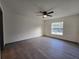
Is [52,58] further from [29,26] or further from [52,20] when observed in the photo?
[52,20]

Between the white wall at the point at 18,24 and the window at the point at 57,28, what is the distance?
5.66 ft

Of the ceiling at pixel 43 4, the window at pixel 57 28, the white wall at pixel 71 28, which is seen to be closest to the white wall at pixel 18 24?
the ceiling at pixel 43 4

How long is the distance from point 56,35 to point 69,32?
61.8 inches

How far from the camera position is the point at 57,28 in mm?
6938

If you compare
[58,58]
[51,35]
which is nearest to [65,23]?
[51,35]

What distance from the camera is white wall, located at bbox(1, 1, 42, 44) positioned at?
4.56m

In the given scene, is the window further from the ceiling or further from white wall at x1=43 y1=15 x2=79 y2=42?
the ceiling

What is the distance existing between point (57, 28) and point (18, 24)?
398cm

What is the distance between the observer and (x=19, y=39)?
18.6 ft

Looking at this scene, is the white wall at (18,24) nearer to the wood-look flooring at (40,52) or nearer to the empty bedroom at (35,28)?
the empty bedroom at (35,28)

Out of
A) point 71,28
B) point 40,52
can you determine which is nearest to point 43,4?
point 40,52

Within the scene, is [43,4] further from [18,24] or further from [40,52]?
[18,24]

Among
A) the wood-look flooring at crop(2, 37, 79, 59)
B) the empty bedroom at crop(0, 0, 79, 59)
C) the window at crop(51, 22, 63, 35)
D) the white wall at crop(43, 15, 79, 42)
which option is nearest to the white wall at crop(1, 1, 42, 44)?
the empty bedroom at crop(0, 0, 79, 59)

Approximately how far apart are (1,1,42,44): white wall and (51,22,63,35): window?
1726mm
